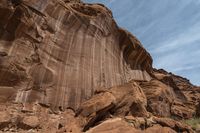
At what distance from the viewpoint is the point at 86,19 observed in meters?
19.4

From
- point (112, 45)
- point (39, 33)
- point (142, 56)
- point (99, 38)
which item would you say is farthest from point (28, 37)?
point (142, 56)

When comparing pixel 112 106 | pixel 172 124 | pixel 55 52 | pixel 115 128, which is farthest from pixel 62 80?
pixel 172 124

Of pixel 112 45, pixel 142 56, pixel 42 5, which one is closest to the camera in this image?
pixel 42 5

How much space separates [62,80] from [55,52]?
6.16 ft

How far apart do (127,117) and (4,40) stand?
25.7 ft

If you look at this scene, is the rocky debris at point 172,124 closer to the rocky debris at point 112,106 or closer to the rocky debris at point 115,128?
the rocky debris at point 112,106

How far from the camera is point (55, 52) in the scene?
1614cm

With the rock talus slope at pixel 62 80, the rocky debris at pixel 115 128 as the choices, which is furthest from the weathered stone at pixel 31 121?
the rocky debris at pixel 115 128

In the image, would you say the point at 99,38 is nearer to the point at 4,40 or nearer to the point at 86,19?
the point at 86,19

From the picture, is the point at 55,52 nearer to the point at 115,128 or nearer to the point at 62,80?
the point at 62,80

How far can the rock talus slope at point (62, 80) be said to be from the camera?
1314 cm

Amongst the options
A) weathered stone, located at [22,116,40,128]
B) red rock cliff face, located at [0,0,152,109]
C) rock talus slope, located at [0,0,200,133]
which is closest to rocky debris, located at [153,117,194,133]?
rock talus slope, located at [0,0,200,133]

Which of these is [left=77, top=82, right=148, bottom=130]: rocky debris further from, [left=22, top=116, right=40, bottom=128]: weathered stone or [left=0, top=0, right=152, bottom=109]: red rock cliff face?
[left=22, top=116, right=40, bottom=128]: weathered stone

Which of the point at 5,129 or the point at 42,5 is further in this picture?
the point at 42,5
